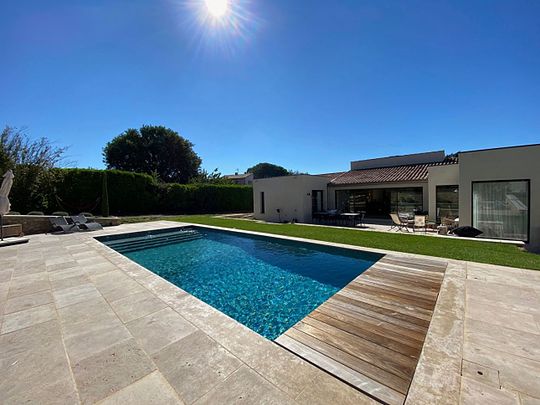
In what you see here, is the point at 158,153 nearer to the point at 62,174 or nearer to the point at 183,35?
the point at 62,174

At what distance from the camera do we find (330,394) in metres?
1.85

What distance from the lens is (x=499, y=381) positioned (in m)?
2.00

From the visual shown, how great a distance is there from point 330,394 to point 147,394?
1.50 meters

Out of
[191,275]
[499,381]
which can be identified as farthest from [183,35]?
[499,381]

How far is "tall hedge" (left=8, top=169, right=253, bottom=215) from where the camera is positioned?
592 inches

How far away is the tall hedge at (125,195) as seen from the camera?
49.3 feet

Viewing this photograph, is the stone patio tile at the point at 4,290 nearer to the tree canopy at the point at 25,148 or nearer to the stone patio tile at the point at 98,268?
the stone patio tile at the point at 98,268

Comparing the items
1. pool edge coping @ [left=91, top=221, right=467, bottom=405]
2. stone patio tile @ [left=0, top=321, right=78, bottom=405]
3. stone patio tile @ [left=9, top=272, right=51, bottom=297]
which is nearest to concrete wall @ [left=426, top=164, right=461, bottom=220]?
pool edge coping @ [left=91, top=221, right=467, bottom=405]

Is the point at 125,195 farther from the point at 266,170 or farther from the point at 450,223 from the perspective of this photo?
the point at 266,170

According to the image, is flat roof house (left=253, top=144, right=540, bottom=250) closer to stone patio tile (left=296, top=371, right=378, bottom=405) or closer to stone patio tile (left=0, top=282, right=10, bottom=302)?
stone patio tile (left=296, top=371, right=378, bottom=405)

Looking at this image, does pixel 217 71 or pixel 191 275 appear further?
pixel 217 71

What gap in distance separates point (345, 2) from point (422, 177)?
11.4 metres

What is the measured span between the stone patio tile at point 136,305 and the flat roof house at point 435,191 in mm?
12574

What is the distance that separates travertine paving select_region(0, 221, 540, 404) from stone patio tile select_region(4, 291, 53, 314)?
3cm
